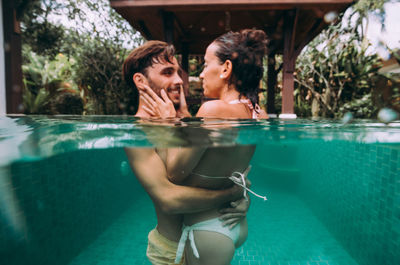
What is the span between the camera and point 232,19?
7.02 metres

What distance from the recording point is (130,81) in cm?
228

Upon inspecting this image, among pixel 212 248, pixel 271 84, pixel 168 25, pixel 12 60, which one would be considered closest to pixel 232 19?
pixel 168 25

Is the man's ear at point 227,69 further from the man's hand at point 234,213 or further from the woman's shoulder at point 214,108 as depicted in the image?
the man's hand at point 234,213

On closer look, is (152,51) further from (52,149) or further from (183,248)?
(183,248)

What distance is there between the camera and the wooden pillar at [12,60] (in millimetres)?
5500

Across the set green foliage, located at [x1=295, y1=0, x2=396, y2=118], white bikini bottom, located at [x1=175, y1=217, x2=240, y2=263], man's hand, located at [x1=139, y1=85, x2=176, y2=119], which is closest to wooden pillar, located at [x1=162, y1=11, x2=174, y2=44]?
man's hand, located at [x1=139, y1=85, x2=176, y2=119]

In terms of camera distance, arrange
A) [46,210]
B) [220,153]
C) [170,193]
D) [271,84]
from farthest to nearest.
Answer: [271,84]
[46,210]
[220,153]
[170,193]

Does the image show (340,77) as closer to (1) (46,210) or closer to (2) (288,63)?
(2) (288,63)

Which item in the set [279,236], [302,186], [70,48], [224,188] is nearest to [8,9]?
[224,188]

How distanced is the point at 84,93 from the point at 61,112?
272 cm

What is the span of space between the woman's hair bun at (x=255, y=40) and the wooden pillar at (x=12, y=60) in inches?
226

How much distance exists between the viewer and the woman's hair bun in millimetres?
2166

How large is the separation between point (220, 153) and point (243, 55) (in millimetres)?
927

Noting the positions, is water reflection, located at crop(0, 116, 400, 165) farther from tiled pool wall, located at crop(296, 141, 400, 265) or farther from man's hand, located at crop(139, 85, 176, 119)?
tiled pool wall, located at crop(296, 141, 400, 265)
